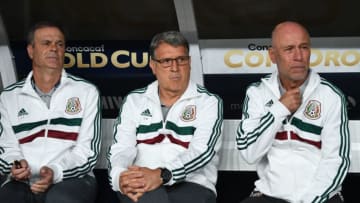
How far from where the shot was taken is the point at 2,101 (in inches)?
155

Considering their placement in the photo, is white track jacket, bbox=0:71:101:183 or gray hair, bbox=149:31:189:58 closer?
gray hair, bbox=149:31:189:58

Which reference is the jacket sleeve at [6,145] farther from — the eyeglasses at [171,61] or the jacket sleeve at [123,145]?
the eyeglasses at [171,61]

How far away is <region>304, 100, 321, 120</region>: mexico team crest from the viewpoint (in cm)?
344

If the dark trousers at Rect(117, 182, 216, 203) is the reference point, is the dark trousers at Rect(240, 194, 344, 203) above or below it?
below

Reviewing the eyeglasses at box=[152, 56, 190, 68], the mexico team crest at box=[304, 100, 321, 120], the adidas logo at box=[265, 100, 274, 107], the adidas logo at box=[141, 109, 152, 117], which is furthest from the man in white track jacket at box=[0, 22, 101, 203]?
the mexico team crest at box=[304, 100, 321, 120]

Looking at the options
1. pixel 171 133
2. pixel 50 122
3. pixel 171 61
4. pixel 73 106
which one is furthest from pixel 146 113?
pixel 50 122

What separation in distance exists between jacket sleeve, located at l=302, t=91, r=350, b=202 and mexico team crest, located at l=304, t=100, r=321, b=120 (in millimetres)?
51

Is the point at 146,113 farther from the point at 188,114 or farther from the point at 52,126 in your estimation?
the point at 52,126

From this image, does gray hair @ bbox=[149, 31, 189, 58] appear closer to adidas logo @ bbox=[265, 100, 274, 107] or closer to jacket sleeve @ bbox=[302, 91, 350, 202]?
adidas logo @ bbox=[265, 100, 274, 107]

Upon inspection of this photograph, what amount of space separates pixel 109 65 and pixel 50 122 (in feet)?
2.51

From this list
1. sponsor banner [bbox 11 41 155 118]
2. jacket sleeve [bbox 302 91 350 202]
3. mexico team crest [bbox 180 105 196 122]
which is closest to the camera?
jacket sleeve [bbox 302 91 350 202]

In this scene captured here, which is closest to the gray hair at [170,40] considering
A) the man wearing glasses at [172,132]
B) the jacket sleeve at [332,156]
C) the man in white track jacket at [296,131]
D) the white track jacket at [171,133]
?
the man wearing glasses at [172,132]

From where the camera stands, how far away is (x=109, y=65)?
4504 millimetres

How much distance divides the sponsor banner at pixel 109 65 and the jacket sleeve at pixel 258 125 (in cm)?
107
